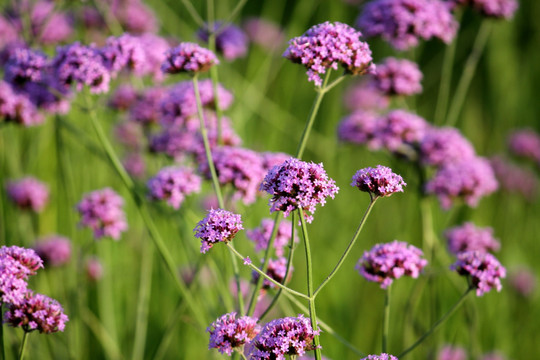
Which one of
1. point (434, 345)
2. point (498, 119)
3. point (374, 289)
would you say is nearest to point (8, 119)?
point (434, 345)

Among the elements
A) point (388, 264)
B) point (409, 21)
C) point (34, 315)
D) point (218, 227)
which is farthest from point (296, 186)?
point (409, 21)

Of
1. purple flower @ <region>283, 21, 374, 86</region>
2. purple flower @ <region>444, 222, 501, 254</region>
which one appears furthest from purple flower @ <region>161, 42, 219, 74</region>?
purple flower @ <region>444, 222, 501, 254</region>

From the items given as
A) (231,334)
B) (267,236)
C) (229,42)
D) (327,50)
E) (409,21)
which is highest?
(409,21)

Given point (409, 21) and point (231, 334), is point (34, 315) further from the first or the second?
point (409, 21)

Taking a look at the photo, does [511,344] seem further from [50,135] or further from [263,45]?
[50,135]

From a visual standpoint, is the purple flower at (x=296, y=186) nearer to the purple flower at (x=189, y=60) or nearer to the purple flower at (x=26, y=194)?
the purple flower at (x=189, y=60)

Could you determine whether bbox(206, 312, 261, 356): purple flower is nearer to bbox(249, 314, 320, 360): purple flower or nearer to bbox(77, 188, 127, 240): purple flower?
bbox(249, 314, 320, 360): purple flower

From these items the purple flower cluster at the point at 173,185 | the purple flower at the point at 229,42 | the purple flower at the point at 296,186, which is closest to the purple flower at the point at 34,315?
the purple flower at the point at 296,186
